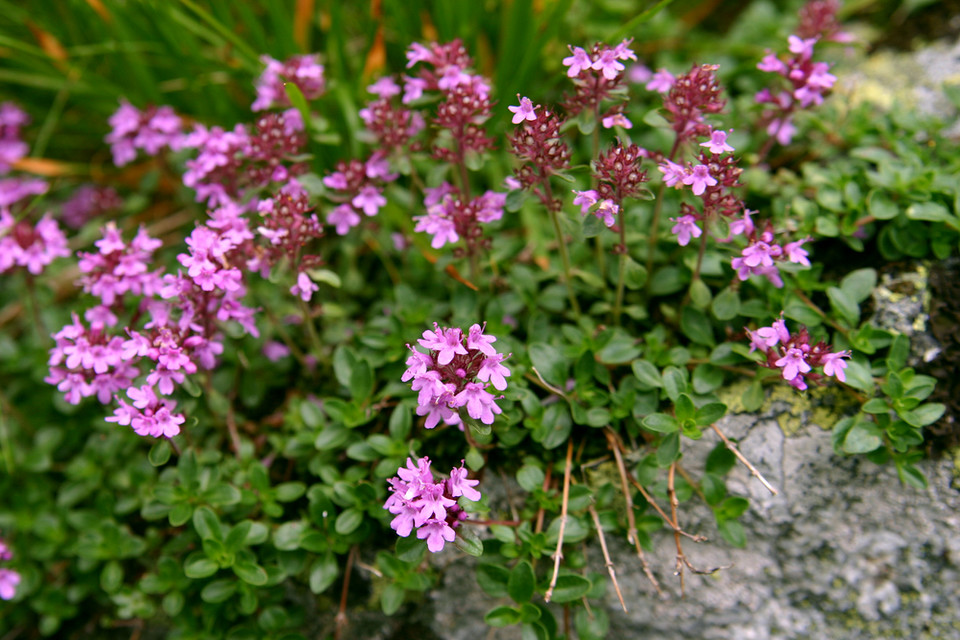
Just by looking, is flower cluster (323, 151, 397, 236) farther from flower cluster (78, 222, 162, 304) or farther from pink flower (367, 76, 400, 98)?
flower cluster (78, 222, 162, 304)

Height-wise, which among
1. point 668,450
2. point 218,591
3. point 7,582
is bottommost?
point 7,582

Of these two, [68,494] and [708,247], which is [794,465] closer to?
[708,247]

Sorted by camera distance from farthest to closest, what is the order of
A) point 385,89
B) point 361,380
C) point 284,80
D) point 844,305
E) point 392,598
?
point 284,80 → point 385,89 → point 361,380 → point 844,305 → point 392,598

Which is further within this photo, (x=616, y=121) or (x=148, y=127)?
(x=148, y=127)

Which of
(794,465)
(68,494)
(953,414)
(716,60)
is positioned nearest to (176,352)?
(68,494)

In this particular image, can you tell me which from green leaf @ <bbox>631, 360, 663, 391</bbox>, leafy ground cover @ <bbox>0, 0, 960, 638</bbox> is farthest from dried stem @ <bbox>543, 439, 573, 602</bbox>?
green leaf @ <bbox>631, 360, 663, 391</bbox>

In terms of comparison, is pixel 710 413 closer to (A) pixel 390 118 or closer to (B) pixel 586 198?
(B) pixel 586 198

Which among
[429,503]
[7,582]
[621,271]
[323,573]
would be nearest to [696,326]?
[621,271]
